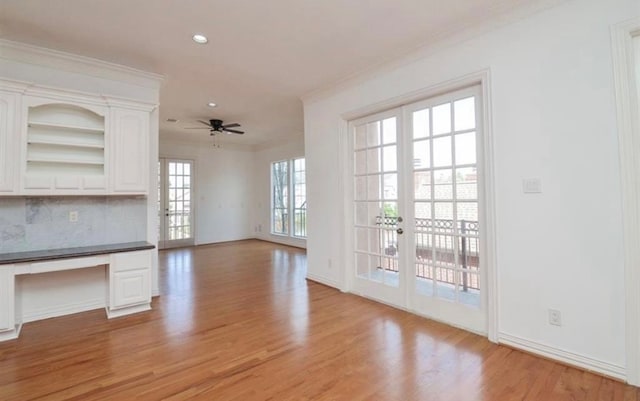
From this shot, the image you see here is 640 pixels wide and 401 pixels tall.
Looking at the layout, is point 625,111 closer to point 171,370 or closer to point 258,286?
point 171,370

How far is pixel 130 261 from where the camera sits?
332 cm

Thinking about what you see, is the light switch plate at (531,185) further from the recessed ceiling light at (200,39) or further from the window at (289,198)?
the window at (289,198)

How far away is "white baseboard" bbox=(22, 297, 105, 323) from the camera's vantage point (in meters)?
3.15

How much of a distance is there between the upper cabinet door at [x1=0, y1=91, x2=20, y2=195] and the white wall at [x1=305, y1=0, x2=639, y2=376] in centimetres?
431

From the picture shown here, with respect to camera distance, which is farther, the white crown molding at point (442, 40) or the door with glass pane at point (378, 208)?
the door with glass pane at point (378, 208)

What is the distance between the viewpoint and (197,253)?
7039 mm

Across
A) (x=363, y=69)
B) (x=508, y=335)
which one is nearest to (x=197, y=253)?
(x=363, y=69)

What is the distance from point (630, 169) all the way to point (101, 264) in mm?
4763

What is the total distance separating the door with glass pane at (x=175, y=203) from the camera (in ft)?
25.2

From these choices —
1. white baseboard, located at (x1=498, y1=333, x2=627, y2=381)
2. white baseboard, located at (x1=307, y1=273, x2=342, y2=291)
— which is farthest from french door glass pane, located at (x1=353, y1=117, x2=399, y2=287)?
white baseboard, located at (x1=498, y1=333, x2=627, y2=381)

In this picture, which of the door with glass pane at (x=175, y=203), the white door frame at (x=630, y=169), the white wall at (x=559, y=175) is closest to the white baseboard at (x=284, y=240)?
the door with glass pane at (x=175, y=203)

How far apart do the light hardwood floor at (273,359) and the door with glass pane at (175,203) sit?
176 inches

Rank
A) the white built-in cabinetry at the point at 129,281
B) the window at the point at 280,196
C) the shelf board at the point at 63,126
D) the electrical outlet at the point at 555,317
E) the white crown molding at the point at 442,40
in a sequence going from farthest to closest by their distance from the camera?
the window at the point at 280,196
the white built-in cabinetry at the point at 129,281
the shelf board at the point at 63,126
the white crown molding at the point at 442,40
the electrical outlet at the point at 555,317

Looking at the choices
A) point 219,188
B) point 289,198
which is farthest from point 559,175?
point 219,188
